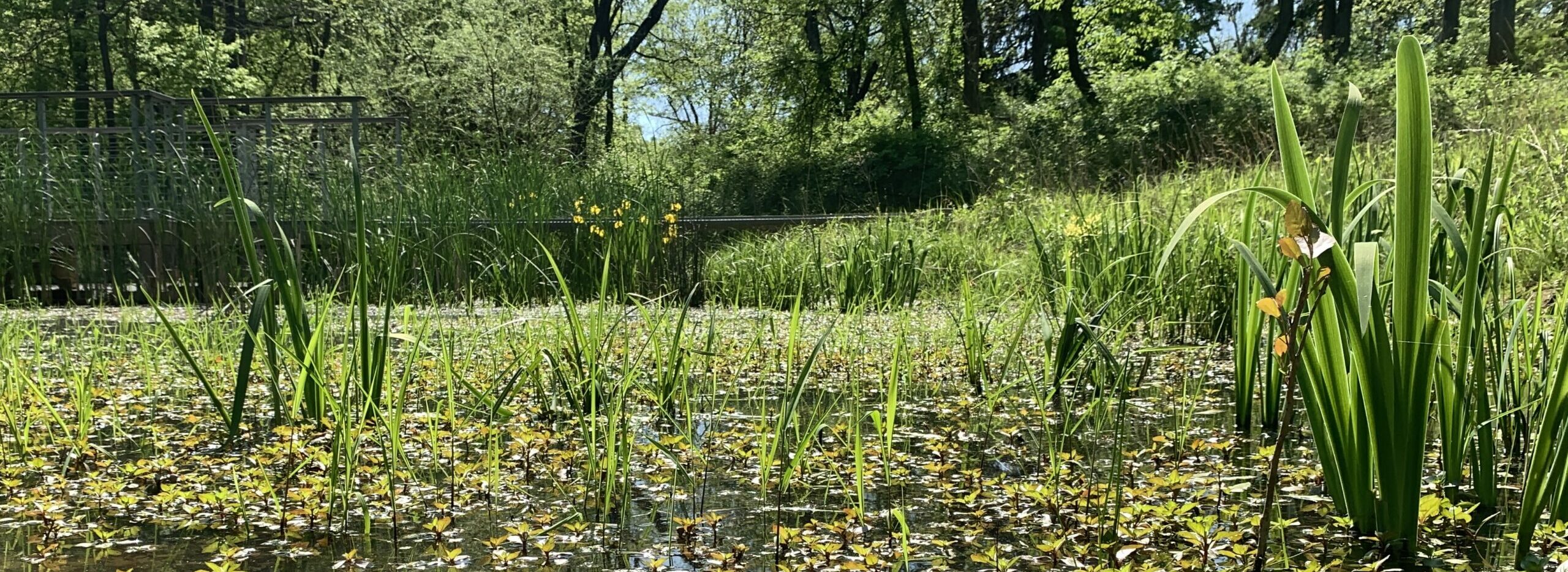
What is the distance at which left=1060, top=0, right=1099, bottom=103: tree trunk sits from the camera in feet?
59.6

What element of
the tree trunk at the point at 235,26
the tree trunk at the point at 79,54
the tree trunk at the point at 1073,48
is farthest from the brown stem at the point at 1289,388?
the tree trunk at the point at 235,26

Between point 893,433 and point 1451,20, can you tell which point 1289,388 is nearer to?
point 893,433

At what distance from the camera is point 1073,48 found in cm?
1817

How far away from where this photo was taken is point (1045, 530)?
1604mm

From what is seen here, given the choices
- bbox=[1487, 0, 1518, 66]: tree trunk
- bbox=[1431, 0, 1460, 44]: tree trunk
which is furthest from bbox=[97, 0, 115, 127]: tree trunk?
bbox=[1431, 0, 1460, 44]: tree trunk

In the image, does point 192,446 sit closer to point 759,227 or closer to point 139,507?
point 139,507

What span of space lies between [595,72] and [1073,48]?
9.51 metres

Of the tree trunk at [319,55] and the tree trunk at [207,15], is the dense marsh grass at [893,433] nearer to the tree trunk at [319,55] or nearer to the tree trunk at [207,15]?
the tree trunk at [207,15]

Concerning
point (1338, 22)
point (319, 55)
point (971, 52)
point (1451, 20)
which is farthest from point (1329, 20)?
point (319, 55)

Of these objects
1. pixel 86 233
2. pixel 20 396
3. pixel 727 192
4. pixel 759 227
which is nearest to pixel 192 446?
pixel 20 396

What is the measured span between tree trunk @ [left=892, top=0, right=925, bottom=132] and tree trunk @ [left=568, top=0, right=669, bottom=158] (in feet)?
20.1

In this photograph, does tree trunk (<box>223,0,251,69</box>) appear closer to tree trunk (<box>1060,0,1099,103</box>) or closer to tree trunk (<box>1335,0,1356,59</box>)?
tree trunk (<box>1060,0,1099,103</box>)

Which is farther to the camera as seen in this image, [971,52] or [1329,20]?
[1329,20]

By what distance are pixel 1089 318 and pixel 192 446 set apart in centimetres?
213
